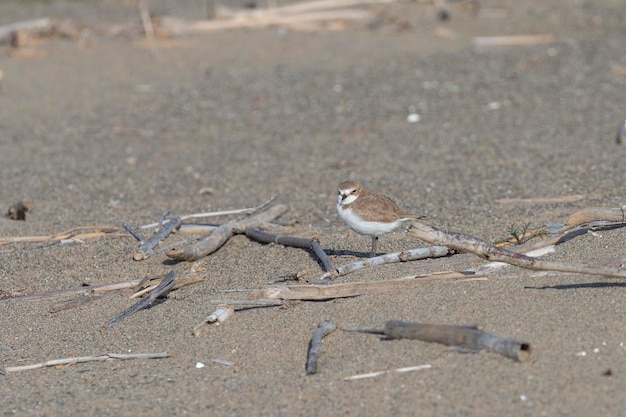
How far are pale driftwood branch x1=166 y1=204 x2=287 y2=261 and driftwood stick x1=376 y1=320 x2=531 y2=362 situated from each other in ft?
6.57

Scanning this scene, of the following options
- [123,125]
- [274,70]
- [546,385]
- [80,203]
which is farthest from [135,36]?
[546,385]

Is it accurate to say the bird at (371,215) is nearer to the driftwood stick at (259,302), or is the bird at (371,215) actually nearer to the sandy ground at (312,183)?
the sandy ground at (312,183)

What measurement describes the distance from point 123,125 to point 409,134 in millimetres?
3745

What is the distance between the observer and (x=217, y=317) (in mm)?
5133

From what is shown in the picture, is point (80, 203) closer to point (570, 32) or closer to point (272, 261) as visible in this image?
point (272, 261)

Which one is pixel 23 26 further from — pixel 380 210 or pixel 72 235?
pixel 380 210

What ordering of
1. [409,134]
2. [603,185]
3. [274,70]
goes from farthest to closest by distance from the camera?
[274,70] → [409,134] → [603,185]

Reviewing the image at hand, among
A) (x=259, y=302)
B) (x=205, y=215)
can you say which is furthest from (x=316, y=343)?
(x=205, y=215)

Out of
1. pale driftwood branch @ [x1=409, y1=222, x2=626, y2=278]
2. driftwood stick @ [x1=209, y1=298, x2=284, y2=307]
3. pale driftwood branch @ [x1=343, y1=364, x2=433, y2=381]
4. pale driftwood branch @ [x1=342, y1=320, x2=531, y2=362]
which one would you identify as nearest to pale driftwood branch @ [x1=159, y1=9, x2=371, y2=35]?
driftwood stick @ [x1=209, y1=298, x2=284, y2=307]

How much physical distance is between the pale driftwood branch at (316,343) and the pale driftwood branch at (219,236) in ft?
5.26

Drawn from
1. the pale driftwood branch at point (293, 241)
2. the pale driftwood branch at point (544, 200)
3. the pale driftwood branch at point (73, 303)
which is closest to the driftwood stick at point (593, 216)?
the pale driftwood branch at point (293, 241)

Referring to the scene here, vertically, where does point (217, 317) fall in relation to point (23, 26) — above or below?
below

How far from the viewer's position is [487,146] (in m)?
10.2

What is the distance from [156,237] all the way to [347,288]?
80.9 inches
